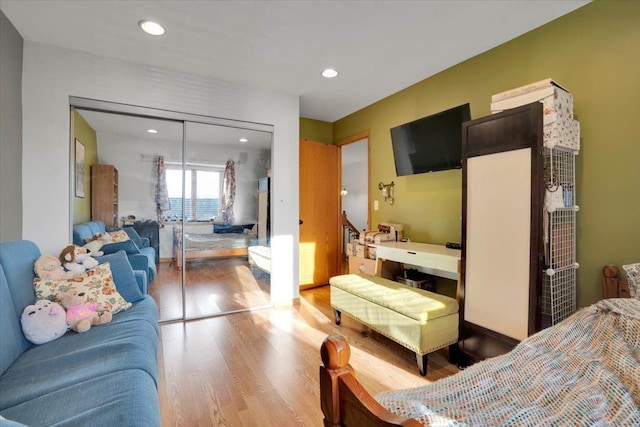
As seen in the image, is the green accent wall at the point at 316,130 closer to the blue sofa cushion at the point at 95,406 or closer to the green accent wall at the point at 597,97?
the green accent wall at the point at 597,97

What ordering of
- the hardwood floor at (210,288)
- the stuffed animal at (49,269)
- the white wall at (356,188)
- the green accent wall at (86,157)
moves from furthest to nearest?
the white wall at (356,188)
the hardwood floor at (210,288)
the green accent wall at (86,157)
the stuffed animal at (49,269)

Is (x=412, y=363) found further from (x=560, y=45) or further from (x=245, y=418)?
(x=560, y=45)

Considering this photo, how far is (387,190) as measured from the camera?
3.75 meters

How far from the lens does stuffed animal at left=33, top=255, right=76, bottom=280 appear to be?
1.90 meters

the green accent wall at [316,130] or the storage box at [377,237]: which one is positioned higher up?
the green accent wall at [316,130]

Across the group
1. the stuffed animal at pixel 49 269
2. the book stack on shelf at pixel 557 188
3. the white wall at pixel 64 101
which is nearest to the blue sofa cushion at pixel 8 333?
the stuffed animal at pixel 49 269

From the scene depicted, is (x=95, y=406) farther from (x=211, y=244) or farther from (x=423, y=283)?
(x=423, y=283)

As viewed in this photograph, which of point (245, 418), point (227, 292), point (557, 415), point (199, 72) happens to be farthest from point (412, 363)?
point (199, 72)

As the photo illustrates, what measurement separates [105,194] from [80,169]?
291mm

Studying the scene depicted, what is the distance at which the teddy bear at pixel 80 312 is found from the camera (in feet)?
5.91

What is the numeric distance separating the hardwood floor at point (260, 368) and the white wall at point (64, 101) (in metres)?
1.45

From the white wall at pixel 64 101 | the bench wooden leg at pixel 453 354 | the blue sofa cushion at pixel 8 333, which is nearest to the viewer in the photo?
the blue sofa cushion at pixel 8 333

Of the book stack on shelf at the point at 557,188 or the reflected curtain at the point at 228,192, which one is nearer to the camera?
the book stack on shelf at the point at 557,188

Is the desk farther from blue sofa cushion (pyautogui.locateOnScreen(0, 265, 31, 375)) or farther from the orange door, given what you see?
blue sofa cushion (pyautogui.locateOnScreen(0, 265, 31, 375))
